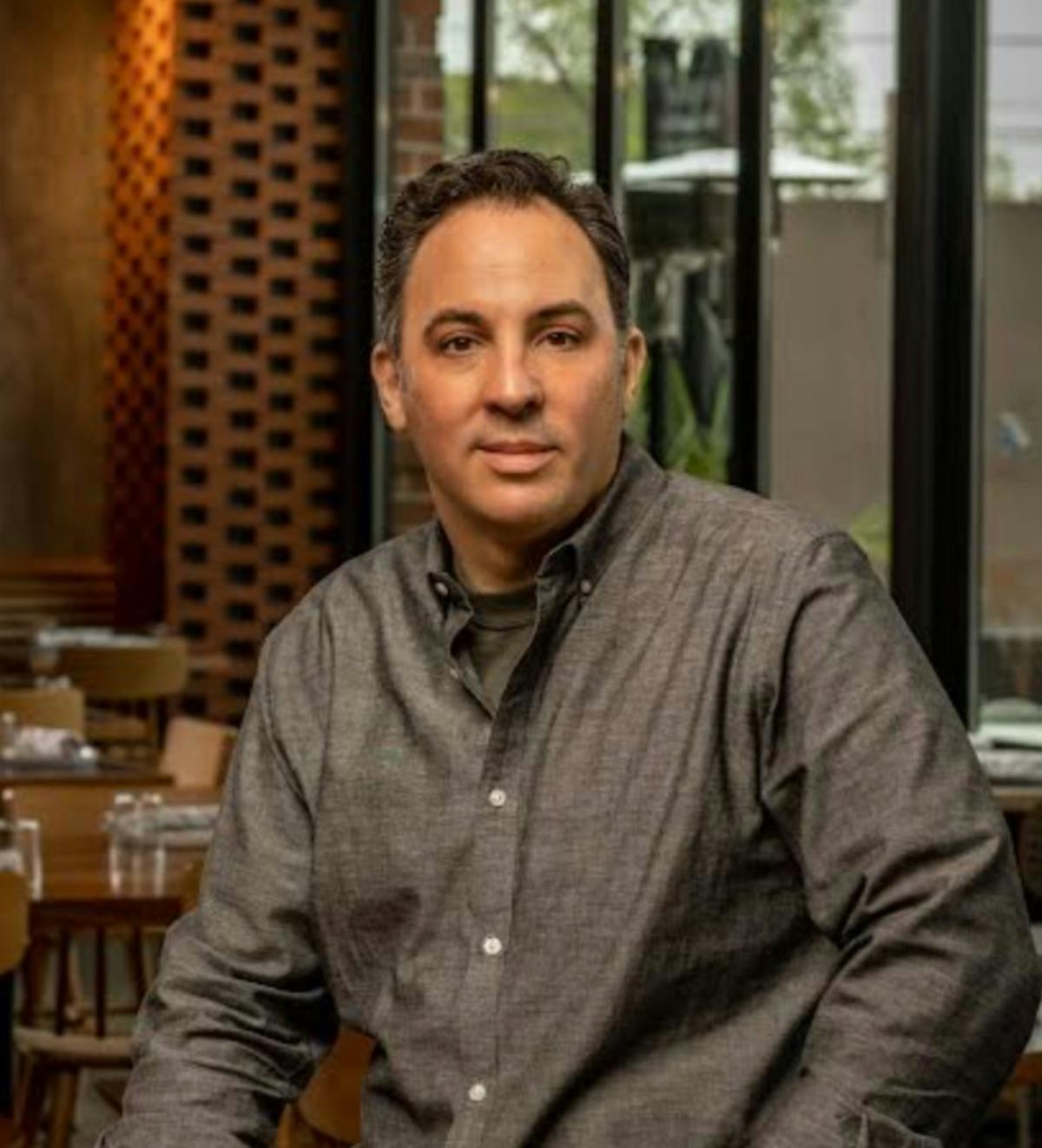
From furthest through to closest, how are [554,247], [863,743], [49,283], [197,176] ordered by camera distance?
[49,283] < [197,176] < [554,247] < [863,743]

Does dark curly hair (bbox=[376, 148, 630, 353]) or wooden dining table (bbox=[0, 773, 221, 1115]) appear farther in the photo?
wooden dining table (bbox=[0, 773, 221, 1115])

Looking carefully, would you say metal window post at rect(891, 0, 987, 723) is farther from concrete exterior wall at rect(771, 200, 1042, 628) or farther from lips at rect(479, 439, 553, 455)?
lips at rect(479, 439, 553, 455)

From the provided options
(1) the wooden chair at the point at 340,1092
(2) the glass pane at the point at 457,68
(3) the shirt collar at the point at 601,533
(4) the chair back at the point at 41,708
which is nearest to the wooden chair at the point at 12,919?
(1) the wooden chair at the point at 340,1092

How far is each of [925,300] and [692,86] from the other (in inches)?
60.1

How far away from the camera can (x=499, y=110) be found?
9258mm

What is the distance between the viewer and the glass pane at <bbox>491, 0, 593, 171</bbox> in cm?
853

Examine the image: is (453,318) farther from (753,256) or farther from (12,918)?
(753,256)

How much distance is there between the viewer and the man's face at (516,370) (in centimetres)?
204

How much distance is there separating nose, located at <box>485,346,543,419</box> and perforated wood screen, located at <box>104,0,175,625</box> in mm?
8809

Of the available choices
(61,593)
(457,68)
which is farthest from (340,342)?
(61,593)

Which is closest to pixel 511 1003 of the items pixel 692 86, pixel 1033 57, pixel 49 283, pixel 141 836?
pixel 141 836

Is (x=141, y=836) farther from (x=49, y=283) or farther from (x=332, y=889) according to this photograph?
(x=49, y=283)

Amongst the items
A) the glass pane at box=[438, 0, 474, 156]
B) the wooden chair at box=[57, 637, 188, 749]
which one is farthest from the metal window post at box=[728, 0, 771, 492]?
the wooden chair at box=[57, 637, 188, 749]

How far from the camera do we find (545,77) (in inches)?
351
